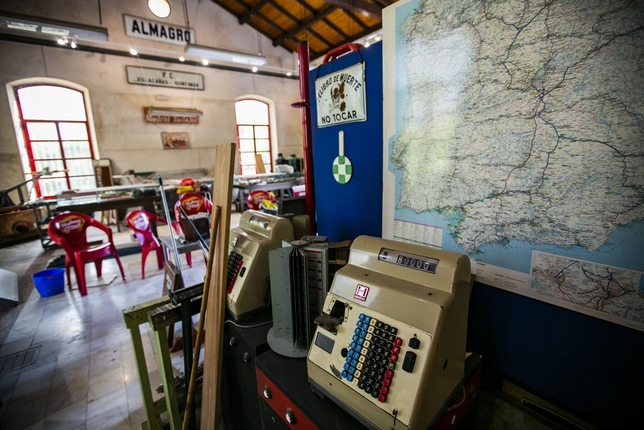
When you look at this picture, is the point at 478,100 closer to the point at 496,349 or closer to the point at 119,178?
the point at 496,349

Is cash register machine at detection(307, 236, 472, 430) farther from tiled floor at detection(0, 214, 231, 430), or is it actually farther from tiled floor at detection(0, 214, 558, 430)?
tiled floor at detection(0, 214, 231, 430)

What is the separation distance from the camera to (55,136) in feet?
22.6

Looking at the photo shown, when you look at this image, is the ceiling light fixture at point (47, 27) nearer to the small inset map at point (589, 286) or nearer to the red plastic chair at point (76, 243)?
the red plastic chair at point (76, 243)

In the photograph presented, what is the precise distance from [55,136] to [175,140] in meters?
2.47

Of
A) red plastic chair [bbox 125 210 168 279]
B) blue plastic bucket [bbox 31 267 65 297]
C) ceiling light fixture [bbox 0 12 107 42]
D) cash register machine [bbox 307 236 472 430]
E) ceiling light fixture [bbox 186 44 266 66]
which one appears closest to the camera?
cash register machine [bbox 307 236 472 430]

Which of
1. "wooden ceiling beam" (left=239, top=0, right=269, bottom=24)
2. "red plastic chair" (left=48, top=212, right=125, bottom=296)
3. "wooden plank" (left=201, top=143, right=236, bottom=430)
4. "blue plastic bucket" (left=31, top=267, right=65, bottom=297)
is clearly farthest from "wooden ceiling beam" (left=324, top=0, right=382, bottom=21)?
"blue plastic bucket" (left=31, top=267, right=65, bottom=297)

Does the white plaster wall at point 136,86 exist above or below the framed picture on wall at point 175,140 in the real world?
above

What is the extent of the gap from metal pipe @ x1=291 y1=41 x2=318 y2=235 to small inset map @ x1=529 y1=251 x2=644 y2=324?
48.7 inches

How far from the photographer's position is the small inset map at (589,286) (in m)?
0.91

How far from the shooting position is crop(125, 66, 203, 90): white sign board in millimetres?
7422

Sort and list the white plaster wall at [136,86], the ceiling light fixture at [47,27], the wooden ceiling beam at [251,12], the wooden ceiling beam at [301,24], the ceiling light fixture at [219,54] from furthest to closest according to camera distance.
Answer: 1. the wooden ceiling beam at [251,12]
2. the wooden ceiling beam at [301,24]
3. the white plaster wall at [136,86]
4. the ceiling light fixture at [219,54]
5. the ceiling light fixture at [47,27]

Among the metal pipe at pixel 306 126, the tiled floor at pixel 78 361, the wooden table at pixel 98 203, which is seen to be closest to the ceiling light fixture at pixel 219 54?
the wooden table at pixel 98 203

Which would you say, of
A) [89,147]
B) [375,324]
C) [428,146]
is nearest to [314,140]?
[428,146]

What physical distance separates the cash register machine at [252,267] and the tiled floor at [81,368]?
1.10 m
